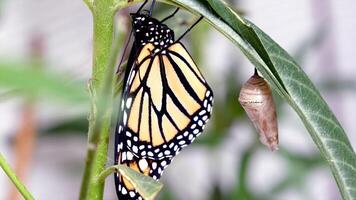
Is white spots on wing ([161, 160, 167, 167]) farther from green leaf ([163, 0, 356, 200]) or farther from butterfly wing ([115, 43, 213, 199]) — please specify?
green leaf ([163, 0, 356, 200])

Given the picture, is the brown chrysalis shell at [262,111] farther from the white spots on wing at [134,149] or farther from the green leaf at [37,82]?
the green leaf at [37,82]

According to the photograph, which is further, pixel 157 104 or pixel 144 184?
pixel 157 104

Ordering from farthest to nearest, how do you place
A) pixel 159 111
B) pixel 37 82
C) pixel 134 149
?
pixel 159 111
pixel 134 149
pixel 37 82

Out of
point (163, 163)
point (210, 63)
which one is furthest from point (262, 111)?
point (210, 63)

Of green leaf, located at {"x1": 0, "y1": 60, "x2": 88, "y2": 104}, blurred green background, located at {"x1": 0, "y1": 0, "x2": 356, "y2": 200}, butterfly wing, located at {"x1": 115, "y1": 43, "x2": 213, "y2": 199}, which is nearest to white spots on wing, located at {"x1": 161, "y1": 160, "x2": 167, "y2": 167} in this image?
butterfly wing, located at {"x1": 115, "y1": 43, "x2": 213, "y2": 199}

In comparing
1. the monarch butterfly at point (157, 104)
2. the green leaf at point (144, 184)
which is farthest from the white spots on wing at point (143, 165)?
the green leaf at point (144, 184)

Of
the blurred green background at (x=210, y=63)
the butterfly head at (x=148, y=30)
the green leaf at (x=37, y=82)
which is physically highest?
the green leaf at (x=37, y=82)

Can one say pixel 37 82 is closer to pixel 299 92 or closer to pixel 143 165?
pixel 299 92
